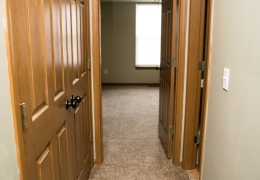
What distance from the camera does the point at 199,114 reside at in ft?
8.28

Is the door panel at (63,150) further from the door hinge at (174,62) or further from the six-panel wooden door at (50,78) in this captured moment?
the door hinge at (174,62)

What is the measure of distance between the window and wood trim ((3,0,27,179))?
5.59m

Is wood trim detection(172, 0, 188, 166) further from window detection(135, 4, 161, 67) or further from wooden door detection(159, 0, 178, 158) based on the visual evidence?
window detection(135, 4, 161, 67)

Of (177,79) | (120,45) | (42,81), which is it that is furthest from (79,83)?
(120,45)

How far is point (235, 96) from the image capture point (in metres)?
1.24

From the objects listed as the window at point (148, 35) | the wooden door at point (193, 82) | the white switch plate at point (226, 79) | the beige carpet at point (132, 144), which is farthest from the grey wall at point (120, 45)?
the white switch plate at point (226, 79)

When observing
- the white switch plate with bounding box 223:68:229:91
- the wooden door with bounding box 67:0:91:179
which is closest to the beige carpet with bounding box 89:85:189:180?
the wooden door with bounding box 67:0:91:179

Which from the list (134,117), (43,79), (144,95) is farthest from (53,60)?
(144,95)

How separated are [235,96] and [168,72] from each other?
1.49 metres

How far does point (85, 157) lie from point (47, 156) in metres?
1.02

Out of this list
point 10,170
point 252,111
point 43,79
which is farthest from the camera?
point 43,79

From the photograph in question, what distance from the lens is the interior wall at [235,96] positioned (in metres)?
1.04

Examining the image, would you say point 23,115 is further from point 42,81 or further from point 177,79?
point 177,79

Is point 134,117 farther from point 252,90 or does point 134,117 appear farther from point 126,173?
point 252,90
